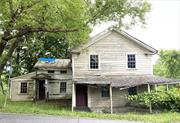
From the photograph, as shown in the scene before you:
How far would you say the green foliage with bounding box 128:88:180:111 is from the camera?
19.9 metres

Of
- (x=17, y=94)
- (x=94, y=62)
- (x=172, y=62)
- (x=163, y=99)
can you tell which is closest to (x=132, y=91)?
(x=163, y=99)

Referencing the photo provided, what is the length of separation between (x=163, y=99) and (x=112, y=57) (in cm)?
636

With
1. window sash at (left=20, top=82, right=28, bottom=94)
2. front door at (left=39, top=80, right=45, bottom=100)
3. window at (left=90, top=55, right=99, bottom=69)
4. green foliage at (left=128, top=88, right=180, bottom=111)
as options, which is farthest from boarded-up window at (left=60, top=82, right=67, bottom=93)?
green foliage at (left=128, top=88, right=180, bottom=111)

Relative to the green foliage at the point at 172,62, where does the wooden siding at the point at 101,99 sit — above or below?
below

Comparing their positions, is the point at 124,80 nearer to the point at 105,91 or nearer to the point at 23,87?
the point at 105,91

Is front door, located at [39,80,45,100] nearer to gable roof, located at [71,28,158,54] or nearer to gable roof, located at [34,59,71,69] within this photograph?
gable roof, located at [34,59,71,69]

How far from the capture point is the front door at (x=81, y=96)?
2483 centimetres

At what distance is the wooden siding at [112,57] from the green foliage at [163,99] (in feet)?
12.7

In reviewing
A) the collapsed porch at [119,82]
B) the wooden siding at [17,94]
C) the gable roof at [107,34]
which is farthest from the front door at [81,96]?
the wooden siding at [17,94]

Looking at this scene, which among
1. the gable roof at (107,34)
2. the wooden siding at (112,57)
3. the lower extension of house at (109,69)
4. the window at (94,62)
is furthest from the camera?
the window at (94,62)

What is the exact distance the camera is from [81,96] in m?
24.9

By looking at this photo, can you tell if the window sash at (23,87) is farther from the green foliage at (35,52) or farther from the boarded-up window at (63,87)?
the green foliage at (35,52)

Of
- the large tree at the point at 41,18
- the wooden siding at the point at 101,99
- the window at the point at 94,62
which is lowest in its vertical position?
the wooden siding at the point at 101,99

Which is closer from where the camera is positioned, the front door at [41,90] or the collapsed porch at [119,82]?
the collapsed porch at [119,82]
